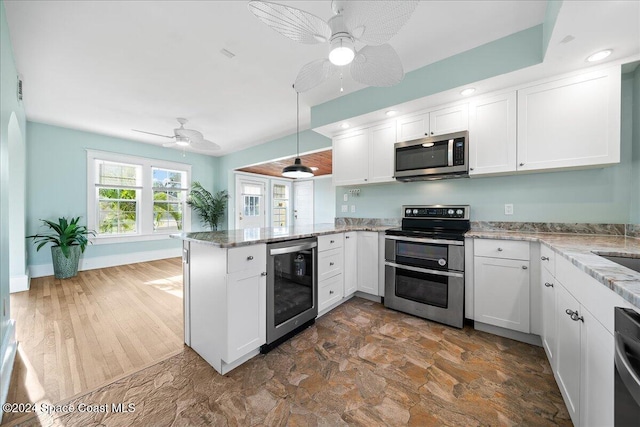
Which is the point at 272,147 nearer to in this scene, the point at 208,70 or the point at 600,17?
the point at 208,70

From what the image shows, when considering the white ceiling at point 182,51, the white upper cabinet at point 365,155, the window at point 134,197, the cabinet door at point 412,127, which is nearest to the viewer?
the white ceiling at point 182,51

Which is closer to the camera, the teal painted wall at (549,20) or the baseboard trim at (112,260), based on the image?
the teal painted wall at (549,20)

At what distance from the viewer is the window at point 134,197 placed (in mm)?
4637

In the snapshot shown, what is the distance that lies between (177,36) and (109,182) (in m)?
4.21

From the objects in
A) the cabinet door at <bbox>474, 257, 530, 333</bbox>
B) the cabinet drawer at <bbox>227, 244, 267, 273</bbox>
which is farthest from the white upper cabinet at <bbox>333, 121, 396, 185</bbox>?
the cabinet drawer at <bbox>227, 244, 267, 273</bbox>

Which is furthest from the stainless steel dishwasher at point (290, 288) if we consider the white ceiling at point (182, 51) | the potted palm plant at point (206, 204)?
the potted palm plant at point (206, 204)

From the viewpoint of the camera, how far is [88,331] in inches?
87.7

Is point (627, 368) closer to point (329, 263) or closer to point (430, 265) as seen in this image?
point (430, 265)

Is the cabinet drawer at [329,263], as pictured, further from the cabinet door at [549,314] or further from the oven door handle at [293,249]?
the cabinet door at [549,314]

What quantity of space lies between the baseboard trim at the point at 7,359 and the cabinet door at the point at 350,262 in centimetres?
261

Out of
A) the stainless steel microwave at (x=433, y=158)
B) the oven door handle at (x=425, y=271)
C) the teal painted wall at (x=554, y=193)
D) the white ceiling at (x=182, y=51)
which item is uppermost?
the white ceiling at (x=182, y=51)

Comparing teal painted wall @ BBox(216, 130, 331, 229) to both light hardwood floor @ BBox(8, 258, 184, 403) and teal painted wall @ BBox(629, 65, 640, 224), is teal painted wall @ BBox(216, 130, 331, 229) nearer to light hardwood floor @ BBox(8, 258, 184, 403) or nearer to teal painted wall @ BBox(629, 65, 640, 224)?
light hardwood floor @ BBox(8, 258, 184, 403)

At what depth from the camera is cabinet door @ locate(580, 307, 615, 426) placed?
2.61 feet

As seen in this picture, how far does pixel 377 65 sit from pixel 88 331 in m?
3.40
